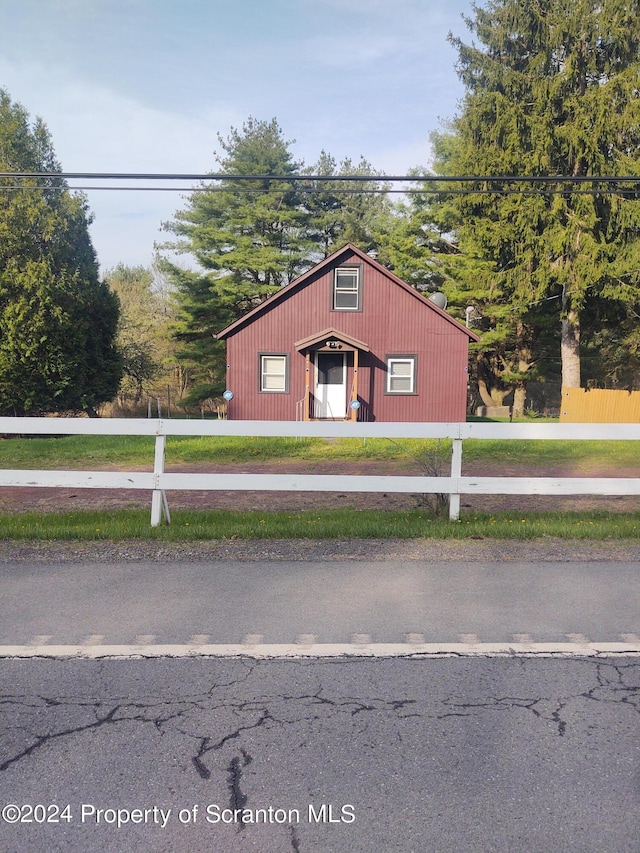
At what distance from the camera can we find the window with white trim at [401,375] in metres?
24.8

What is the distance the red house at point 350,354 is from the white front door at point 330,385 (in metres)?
0.04

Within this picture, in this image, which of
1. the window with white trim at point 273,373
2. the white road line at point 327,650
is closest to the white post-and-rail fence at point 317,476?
the white road line at point 327,650

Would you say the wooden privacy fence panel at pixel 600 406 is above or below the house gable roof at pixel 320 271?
below

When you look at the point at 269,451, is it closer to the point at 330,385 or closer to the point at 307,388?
the point at 307,388

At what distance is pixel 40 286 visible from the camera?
81.9 ft

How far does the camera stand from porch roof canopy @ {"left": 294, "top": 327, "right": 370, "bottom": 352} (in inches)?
917

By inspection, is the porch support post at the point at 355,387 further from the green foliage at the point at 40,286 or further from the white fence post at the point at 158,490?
the white fence post at the point at 158,490

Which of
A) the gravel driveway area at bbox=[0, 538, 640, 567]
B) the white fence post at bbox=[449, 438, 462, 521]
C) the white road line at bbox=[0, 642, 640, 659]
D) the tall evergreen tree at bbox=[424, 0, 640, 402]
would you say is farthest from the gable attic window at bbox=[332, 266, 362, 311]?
the white road line at bbox=[0, 642, 640, 659]

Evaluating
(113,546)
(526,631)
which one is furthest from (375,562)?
(113,546)

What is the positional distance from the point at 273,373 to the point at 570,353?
1528 centimetres

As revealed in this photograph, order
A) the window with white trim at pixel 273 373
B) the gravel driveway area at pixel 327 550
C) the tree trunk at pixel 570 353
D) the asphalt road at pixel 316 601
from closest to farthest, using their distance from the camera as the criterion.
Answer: the asphalt road at pixel 316 601 < the gravel driveway area at pixel 327 550 < the window with white trim at pixel 273 373 < the tree trunk at pixel 570 353

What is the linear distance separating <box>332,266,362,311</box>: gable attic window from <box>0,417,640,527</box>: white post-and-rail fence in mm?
17836

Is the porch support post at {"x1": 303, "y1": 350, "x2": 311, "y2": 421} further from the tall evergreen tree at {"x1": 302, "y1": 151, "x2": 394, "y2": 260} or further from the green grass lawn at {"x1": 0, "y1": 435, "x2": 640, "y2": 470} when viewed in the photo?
the tall evergreen tree at {"x1": 302, "y1": 151, "x2": 394, "y2": 260}

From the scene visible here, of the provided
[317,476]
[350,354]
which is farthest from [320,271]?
[317,476]
